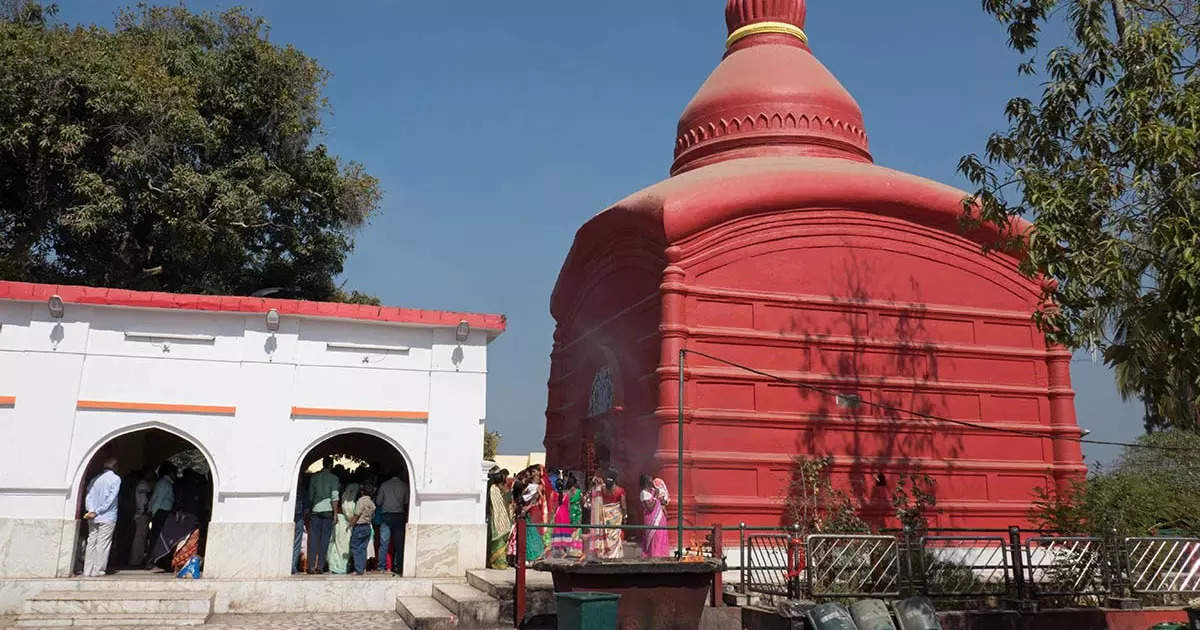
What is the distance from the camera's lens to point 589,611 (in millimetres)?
7336

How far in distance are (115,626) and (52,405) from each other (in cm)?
285

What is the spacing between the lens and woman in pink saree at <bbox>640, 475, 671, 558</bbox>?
11.1 m

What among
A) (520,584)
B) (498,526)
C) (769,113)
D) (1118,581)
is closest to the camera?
(520,584)

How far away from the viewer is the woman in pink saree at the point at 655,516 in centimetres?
1107

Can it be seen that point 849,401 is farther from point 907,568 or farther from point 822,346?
point 907,568

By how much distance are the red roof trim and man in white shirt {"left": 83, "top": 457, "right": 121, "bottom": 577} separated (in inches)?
79.3

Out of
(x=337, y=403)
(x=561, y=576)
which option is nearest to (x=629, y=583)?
(x=561, y=576)

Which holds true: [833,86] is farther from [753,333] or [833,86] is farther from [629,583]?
[629,583]

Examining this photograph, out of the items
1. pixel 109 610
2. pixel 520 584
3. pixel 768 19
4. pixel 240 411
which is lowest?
pixel 109 610

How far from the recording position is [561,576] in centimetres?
818

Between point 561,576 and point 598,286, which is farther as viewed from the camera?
point 598,286

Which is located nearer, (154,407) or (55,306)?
(55,306)

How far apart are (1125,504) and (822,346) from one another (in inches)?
165

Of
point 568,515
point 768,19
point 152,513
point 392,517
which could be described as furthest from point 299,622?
point 768,19
